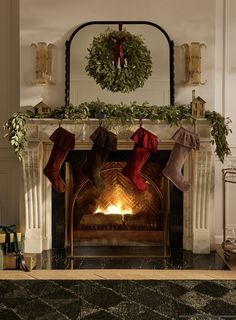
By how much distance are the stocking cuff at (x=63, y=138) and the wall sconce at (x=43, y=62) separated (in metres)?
0.49

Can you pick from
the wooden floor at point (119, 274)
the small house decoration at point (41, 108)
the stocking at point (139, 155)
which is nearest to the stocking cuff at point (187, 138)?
the stocking at point (139, 155)

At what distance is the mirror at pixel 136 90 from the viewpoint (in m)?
3.81

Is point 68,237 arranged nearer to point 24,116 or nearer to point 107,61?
point 24,116

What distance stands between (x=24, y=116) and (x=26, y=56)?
587 mm

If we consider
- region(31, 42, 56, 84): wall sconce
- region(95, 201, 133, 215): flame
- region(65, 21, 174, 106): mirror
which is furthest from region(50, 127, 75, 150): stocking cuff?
region(95, 201, 133, 215): flame

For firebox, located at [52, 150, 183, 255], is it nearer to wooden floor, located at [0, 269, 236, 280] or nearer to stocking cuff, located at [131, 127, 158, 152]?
stocking cuff, located at [131, 127, 158, 152]

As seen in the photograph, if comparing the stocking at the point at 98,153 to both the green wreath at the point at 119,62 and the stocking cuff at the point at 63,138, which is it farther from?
the green wreath at the point at 119,62

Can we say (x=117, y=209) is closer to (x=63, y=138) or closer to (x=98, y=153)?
(x=98, y=153)

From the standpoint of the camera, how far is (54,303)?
8.95 ft

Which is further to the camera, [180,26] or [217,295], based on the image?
[180,26]

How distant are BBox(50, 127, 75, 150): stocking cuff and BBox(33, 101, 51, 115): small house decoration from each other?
23cm

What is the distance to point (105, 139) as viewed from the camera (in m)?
3.59

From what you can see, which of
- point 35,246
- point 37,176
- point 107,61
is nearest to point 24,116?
point 37,176

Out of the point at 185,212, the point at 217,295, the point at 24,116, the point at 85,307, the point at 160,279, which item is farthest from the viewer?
the point at 185,212
